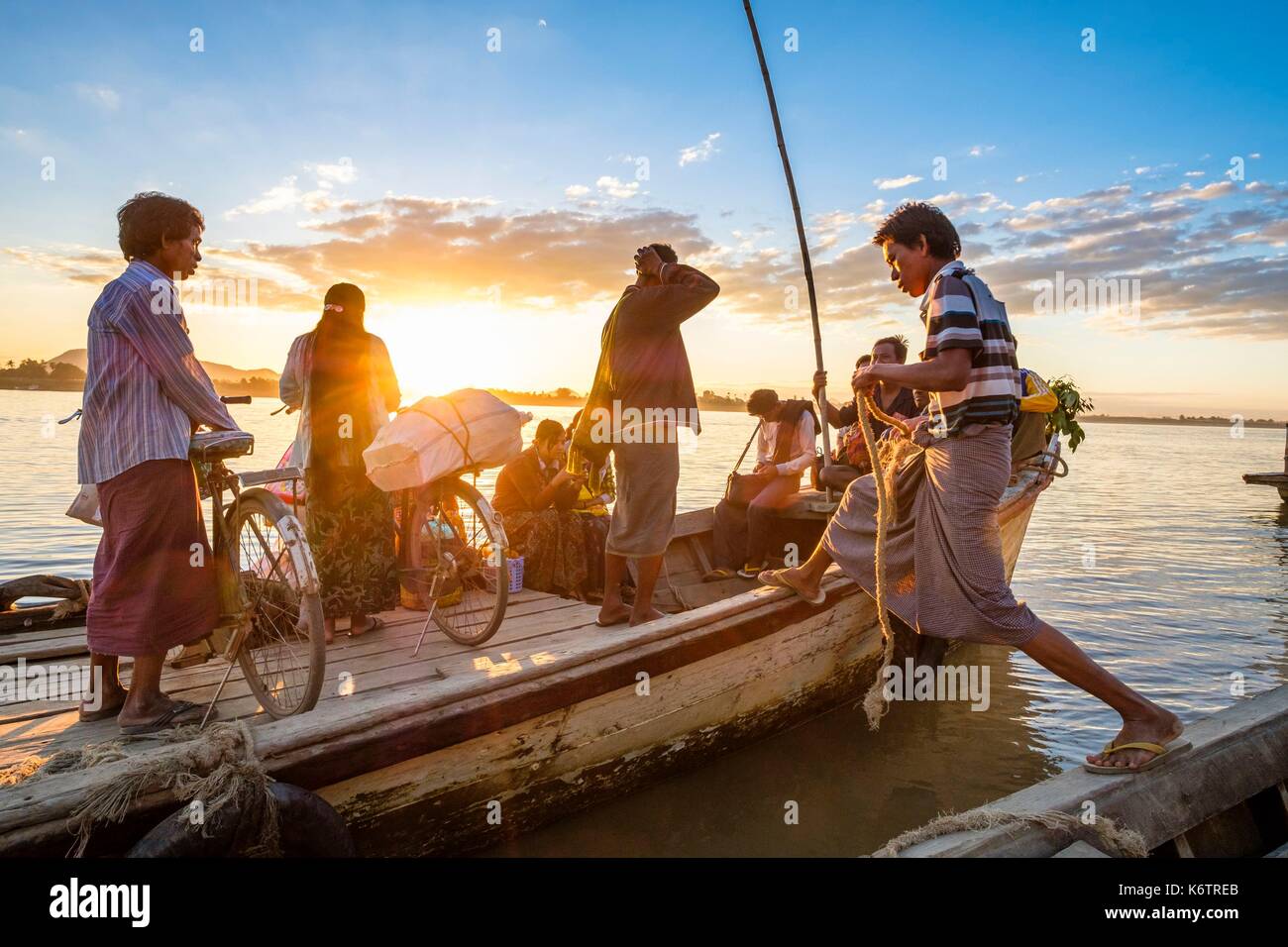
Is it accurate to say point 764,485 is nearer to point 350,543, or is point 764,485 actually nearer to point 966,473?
point 350,543

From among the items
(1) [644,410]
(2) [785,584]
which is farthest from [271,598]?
(2) [785,584]

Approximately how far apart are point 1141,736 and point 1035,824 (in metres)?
0.78

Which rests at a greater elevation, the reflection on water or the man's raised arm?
the man's raised arm

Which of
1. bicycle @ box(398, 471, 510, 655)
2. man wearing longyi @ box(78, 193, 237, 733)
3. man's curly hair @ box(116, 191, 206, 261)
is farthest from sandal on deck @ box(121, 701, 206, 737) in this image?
man's curly hair @ box(116, 191, 206, 261)

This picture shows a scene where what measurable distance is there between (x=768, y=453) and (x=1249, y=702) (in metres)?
4.34

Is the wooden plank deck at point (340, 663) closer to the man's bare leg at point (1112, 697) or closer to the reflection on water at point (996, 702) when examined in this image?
the reflection on water at point (996, 702)

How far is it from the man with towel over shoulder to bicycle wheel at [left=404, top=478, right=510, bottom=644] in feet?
1.93

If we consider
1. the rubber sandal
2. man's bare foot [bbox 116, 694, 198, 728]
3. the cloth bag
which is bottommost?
man's bare foot [bbox 116, 694, 198, 728]

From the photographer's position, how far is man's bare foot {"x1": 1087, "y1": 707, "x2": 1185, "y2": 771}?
2.84 metres

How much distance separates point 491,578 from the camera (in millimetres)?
4273

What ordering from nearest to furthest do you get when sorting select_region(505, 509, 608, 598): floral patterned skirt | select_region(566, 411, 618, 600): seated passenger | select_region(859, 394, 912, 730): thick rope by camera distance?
select_region(859, 394, 912, 730): thick rope < select_region(505, 509, 608, 598): floral patterned skirt < select_region(566, 411, 618, 600): seated passenger

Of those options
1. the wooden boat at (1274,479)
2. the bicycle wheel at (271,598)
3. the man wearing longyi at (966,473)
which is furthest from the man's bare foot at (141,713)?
the wooden boat at (1274,479)

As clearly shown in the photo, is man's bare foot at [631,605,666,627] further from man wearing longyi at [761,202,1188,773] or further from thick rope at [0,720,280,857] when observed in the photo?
thick rope at [0,720,280,857]

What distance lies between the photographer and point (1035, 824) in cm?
242
